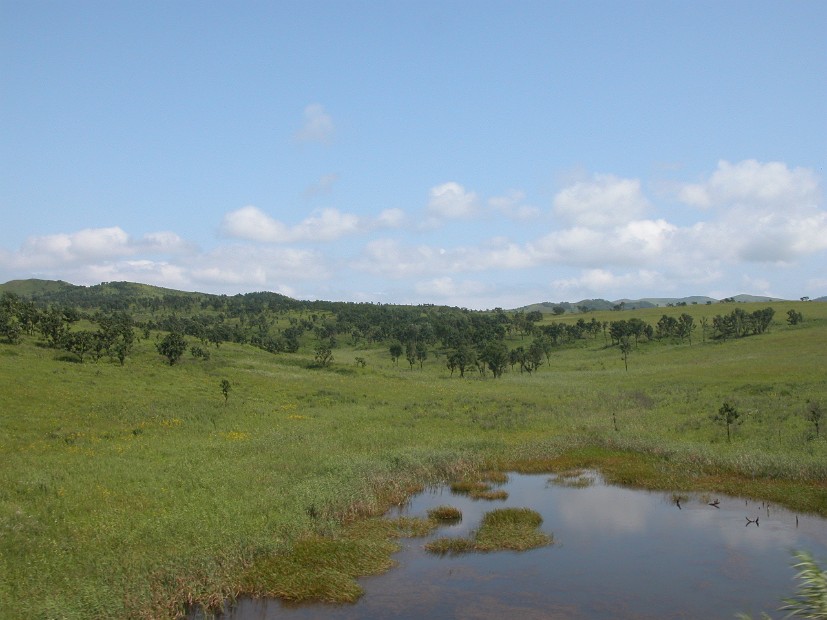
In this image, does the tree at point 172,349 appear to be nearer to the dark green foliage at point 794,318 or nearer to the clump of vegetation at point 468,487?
the clump of vegetation at point 468,487

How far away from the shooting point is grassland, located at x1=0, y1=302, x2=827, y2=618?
19500 millimetres

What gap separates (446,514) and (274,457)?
39.6ft

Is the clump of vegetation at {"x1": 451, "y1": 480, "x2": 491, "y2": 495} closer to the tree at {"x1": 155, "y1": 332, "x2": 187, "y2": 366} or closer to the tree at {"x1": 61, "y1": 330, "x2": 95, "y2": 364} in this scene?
the tree at {"x1": 155, "y1": 332, "x2": 187, "y2": 366}

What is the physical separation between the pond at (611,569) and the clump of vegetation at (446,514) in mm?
576

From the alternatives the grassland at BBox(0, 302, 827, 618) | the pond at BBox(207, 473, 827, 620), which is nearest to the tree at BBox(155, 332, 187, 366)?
the grassland at BBox(0, 302, 827, 618)

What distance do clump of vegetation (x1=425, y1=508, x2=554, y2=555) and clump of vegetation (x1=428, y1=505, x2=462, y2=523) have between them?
133cm

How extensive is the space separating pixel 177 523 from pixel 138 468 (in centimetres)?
923

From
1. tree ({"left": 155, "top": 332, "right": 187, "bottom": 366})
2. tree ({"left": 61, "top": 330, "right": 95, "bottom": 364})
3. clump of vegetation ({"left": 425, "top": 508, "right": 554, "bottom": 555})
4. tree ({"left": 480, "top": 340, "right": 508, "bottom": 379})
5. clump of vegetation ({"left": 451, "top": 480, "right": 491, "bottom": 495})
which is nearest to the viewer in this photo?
clump of vegetation ({"left": 425, "top": 508, "right": 554, "bottom": 555})

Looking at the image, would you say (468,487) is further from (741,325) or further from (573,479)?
(741,325)

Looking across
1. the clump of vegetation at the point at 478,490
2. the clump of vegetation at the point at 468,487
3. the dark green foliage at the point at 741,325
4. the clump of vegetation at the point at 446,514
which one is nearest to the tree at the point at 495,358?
the dark green foliage at the point at 741,325

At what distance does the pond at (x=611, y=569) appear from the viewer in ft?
61.3

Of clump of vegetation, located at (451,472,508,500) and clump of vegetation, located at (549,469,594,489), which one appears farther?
clump of vegetation, located at (549,469,594,489)

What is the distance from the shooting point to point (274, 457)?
34969 mm

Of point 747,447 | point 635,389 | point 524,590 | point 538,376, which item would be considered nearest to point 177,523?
point 524,590
